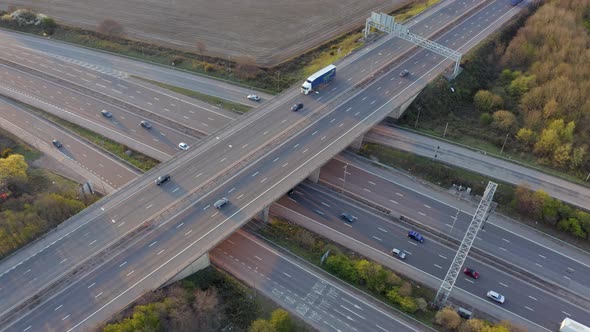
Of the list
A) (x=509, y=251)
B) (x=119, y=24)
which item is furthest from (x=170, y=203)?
(x=119, y=24)

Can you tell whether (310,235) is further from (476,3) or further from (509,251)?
(476,3)

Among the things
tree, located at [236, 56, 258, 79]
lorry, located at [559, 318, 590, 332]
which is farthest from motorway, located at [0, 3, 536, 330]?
lorry, located at [559, 318, 590, 332]

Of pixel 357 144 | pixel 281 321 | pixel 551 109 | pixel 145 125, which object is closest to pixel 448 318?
pixel 281 321

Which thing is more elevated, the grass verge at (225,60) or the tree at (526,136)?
the grass verge at (225,60)

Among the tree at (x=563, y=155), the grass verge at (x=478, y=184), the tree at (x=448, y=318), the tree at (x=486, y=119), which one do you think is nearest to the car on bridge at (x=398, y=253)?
the tree at (x=448, y=318)

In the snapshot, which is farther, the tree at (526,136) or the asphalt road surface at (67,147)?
the tree at (526,136)

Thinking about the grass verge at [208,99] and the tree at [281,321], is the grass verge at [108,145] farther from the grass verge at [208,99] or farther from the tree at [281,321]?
the tree at [281,321]
